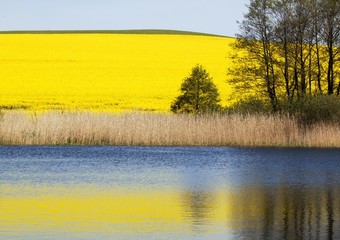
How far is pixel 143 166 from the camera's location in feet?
86.3

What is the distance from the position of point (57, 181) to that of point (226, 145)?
15.5m

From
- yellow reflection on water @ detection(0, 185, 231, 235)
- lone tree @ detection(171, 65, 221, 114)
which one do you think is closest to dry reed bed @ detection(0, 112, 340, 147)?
lone tree @ detection(171, 65, 221, 114)

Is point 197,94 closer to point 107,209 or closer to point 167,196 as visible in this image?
point 167,196

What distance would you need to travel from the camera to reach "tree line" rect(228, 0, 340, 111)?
43.1 metres

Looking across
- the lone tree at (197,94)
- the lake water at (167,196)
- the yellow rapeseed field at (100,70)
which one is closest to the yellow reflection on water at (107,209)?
the lake water at (167,196)

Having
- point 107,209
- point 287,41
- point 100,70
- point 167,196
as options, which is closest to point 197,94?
Result: point 287,41

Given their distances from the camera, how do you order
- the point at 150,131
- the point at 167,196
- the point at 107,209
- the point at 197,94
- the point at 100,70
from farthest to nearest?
the point at 100,70
the point at 197,94
the point at 150,131
the point at 167,196
the point at 107,209

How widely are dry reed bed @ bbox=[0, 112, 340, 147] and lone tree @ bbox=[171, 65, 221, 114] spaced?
649cm

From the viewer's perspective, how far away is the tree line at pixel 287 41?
43.1 meters

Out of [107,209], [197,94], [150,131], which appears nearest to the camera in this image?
[107,209]

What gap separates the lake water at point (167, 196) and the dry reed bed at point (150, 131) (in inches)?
133

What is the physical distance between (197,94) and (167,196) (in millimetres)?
25519

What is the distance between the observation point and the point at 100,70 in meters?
71.7

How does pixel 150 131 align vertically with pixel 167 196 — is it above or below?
above
